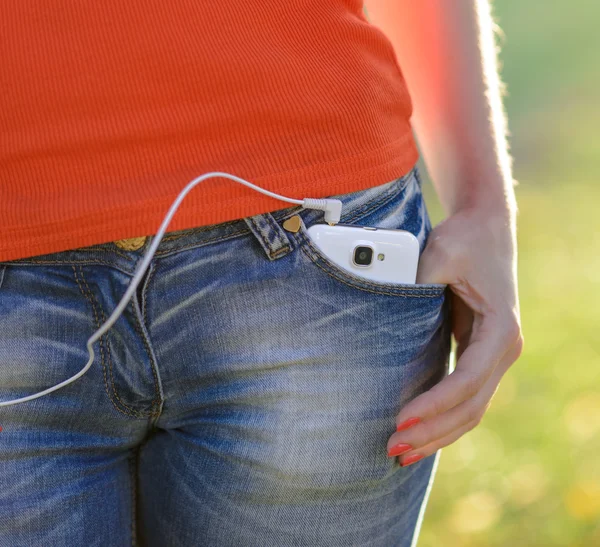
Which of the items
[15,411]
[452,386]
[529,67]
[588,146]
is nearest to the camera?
[15,411]

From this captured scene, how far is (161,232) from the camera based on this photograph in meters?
0.79

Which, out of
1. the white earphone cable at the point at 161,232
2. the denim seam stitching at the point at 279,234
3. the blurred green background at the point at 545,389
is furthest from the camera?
the blurred green background at the point at 545,389

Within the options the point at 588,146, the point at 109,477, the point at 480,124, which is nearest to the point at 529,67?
the point at 588,146

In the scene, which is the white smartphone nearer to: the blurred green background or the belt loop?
the belt loop

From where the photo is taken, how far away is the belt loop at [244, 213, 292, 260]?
2.87 feet

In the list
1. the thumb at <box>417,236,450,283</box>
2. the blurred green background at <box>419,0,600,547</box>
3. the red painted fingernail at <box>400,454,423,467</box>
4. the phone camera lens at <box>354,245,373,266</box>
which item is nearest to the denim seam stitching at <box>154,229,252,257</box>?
the phone camera lens at <box>354,245,373,266</box>

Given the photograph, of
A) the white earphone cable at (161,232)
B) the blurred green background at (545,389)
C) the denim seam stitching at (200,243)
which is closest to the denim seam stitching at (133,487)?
the white earphone cable at (161,232)

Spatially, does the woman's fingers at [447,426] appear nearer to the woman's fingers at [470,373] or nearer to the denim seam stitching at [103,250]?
the woman's fingers at [470,373]

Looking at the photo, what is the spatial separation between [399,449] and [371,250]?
244 mm

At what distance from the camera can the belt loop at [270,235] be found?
88 cm

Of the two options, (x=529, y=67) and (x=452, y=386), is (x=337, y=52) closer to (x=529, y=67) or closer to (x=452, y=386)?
(x=452, y=386)

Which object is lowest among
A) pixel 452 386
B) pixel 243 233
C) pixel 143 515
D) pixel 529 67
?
pixel 529 67

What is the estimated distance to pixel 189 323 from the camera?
0.86 meters

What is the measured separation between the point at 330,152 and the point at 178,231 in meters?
0.21
